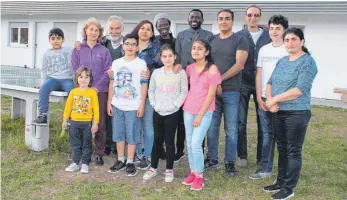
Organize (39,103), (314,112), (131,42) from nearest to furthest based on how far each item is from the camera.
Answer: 1. (131,42)
2. (39,103)
3. (314,112)

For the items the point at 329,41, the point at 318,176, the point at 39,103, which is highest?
the point at 329,41

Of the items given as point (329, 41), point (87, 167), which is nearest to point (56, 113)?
point (87, 167)

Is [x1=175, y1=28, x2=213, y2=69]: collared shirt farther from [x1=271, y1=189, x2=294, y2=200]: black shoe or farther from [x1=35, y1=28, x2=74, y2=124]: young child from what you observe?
[x1=271, y1=189, x2=294, y2=200]: black shoe

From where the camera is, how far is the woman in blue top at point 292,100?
3.76 metres

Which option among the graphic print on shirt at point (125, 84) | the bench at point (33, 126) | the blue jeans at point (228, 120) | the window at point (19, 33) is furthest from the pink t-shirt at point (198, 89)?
the window at point (19, 33)

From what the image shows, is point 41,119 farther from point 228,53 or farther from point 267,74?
point 267,74

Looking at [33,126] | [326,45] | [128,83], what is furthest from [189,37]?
[326,45]

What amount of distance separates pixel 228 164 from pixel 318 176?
114cm

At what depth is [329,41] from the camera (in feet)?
39.0

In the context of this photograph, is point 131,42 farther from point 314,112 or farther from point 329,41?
point 329,41

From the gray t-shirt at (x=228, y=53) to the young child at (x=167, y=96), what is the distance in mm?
513

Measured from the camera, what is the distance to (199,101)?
4.19 m

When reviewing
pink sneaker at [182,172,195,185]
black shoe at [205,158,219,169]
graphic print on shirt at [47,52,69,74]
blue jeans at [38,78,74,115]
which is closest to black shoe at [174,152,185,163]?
black shoe at [205,158,219,169]

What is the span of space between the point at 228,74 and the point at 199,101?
1.72 ft
